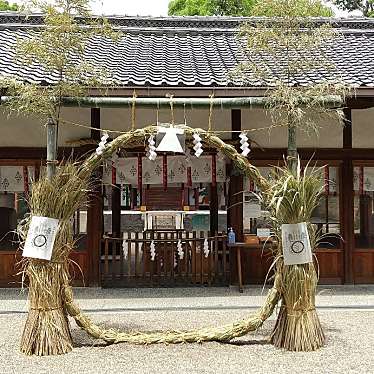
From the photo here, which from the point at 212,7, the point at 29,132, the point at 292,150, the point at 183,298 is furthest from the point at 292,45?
the point at 212,7

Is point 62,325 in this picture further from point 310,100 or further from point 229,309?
point 310,100

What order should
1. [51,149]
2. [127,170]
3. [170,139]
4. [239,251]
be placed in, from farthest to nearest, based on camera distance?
[127,170], [239,251], [51,149], [170,139]

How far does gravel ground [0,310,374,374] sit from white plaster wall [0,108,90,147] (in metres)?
3.64

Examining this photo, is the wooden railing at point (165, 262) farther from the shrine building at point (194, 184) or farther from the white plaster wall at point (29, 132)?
the white plaster wall at point (29, 132)

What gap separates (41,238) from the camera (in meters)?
5.06

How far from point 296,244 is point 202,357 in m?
1.43

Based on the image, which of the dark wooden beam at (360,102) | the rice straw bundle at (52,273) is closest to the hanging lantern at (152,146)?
the rice straw bundle at (52,273)

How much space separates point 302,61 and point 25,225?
12.0 feet

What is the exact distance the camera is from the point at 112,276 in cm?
878

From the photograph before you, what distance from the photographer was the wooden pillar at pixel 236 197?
29.4 feet

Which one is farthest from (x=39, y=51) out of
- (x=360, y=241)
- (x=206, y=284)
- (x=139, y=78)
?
(x=360, y=241)

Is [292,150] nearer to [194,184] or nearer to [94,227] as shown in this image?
[194,184]

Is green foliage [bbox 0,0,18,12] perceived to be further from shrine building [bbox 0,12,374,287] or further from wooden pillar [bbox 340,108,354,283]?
wooden pillar [bbox 340,108,354,283]

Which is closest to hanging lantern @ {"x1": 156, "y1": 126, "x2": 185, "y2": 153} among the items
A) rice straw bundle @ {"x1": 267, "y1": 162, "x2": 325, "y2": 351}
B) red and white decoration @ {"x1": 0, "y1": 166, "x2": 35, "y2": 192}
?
rice straw bundle @ {"x1": 267, "y1": 162, "x2": 325, "y2": 351}
